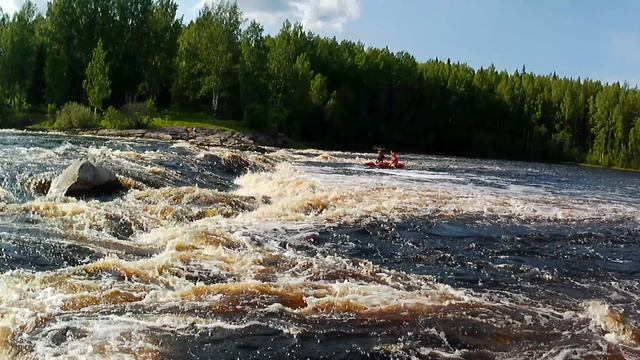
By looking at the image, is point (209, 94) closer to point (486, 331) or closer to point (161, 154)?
point (161, 154)

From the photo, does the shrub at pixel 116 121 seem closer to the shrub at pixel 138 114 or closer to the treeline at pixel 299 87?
the shrub at pixel 138 114

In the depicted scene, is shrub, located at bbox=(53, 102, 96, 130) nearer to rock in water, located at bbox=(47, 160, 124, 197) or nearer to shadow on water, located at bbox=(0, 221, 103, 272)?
rock in water, located at bbox=(47, 160, 124, 197)

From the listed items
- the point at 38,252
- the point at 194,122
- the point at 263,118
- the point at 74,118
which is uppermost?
the point at 263,118

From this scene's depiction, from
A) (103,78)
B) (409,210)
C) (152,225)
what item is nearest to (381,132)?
(103,78)

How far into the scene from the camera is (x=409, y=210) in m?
26.3

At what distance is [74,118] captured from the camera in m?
70.4

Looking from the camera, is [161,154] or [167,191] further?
[161,154]

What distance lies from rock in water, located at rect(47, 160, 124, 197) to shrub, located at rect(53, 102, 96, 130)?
49912 mm

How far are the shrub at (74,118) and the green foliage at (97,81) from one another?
15.1 ft

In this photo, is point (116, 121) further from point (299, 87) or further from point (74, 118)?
point (299, 87)

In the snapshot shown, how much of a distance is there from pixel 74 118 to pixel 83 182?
5200 centimetres

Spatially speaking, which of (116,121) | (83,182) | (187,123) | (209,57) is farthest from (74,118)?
(83,182)

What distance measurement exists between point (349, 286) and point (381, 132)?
10580 cm

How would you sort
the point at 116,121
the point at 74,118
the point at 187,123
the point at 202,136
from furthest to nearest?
the point at 187,123, the point at 116,121, the point at 202,136, the point at 74,118
